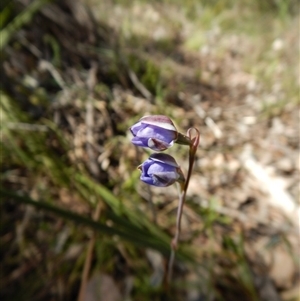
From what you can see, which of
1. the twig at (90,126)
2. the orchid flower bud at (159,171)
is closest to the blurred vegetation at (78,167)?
the twig at (90,126)

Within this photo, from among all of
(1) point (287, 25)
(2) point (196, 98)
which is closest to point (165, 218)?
(2) point (196, 98)

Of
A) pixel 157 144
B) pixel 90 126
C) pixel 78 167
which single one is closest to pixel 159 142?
pixel 157 144

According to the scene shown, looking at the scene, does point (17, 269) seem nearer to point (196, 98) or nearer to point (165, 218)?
point (165, 218)

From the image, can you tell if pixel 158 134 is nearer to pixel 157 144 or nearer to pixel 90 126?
pixel 157 144

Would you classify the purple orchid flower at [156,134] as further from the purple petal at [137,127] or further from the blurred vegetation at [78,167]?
the blurred vegetation at [78,167]

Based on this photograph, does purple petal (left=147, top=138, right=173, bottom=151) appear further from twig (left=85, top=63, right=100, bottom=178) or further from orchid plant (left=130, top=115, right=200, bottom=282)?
twig (left=85, top=63, right=100, bottom=178)

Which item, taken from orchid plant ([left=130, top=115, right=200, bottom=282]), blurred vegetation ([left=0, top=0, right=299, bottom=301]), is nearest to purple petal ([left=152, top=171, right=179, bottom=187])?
orchid plant ([left=130, top=115, right=200, bottom=282])
